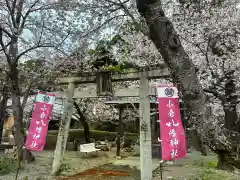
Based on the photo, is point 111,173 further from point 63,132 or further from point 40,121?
point 40,121

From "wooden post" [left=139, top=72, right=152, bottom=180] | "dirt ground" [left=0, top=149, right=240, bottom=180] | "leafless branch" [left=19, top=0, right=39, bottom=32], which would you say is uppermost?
"leafless branch" [left=19, top=0, right=39, bottom=32]

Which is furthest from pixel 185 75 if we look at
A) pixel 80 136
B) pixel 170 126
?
pixel 80 136

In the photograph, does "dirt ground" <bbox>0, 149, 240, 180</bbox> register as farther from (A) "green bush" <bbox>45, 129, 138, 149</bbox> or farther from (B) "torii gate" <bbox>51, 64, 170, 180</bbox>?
(A) "green bush" <bbox>45, 129, 138, 149</bbox>

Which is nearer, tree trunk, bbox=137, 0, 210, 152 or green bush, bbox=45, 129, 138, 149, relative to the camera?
tree trunk, bbox=137, 0, 210, 152

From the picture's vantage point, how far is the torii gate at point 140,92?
332 inches

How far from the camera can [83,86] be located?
420 inches

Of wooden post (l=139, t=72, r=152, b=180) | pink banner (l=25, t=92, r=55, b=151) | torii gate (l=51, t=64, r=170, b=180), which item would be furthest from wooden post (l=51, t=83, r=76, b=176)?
wooden post (l=139, t=72, r=152, b=180)

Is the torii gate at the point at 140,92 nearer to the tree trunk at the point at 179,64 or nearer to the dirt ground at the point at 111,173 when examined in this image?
the dirt ground at the point at 111,173

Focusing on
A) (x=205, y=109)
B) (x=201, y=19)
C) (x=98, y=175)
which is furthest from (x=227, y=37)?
(x=205, y=109)

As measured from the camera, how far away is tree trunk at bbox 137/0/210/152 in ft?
14.5

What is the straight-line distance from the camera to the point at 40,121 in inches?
335

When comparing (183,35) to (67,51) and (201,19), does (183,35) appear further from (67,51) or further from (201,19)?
(67,51)

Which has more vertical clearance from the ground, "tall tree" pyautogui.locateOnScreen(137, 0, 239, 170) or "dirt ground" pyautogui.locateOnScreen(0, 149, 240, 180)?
"tall tree" pyautogui.locateOnScreen(137, 0, 239, 170)

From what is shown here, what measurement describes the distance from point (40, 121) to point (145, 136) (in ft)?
10.2
